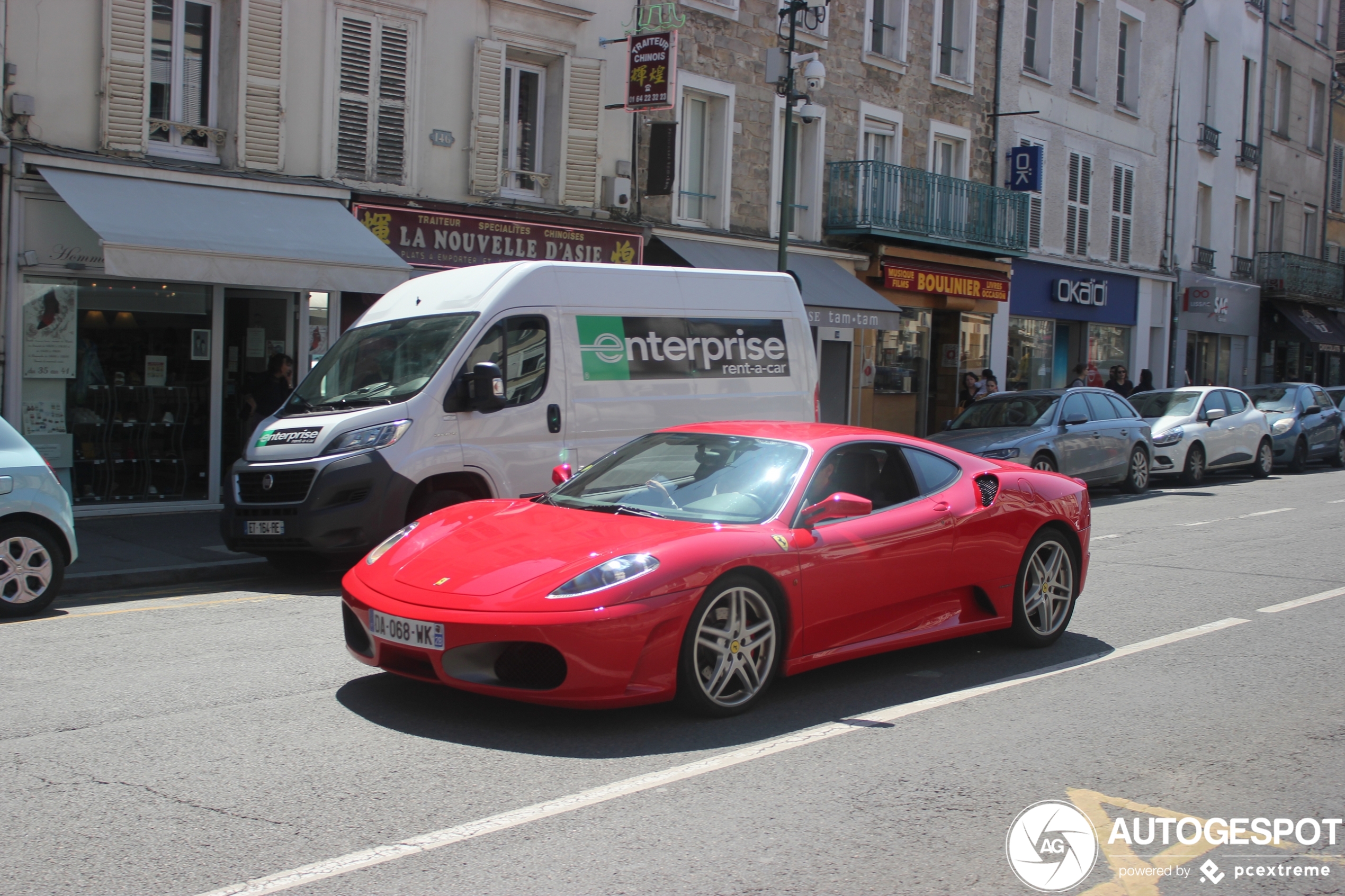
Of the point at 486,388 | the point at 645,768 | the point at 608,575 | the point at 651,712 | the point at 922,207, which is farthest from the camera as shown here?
the point at 922,207

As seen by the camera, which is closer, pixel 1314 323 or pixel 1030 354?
pixel 1030 354

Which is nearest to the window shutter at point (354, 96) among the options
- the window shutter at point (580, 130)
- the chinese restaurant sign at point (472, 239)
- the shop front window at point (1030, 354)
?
the chinese restaurant sign at point (472, 239)

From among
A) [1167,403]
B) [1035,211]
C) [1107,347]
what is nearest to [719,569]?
[1167,403]

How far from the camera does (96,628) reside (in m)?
7.54

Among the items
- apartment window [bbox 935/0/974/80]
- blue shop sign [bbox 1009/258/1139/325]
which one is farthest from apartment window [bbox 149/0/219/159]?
blue shop sign [bbox 1009/258/1139/325]

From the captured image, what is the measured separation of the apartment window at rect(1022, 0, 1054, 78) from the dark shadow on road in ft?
79.3

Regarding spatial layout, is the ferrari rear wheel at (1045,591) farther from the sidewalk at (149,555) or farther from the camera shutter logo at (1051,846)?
the sidewalk at (149,555)

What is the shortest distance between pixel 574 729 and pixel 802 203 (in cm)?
1825

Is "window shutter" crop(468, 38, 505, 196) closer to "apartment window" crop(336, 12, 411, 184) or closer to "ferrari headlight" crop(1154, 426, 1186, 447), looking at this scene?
"apartment window" crop(336, 12, 411, 184)

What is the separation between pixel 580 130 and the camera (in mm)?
17656

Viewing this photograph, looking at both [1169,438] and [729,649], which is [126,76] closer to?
[729,649]

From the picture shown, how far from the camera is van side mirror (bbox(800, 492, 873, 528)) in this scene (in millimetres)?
5805

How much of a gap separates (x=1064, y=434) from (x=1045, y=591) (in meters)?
9.59

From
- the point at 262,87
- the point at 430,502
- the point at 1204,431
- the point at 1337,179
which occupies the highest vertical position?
the point at 1337,179
